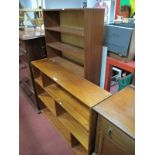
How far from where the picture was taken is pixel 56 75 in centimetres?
163

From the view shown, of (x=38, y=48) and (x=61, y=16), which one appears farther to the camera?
(x=38, y=48)

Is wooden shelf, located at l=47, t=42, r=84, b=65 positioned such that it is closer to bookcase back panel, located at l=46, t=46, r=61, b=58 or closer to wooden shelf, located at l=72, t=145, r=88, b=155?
bookcase back panel, located at l=46, t=46, r=61, b=58

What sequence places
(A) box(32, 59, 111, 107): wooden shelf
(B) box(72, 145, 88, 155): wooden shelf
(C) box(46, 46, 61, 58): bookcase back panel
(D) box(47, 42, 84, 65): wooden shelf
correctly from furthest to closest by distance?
(C) box(46, 46, 61, 58): bookcase back panel
(B) box(72, 145, 88, 155): wooden shelf
(D) box(47, 42, 84, 65): wooden shelf
(A) box(32, 59, 111, 107): wooden shelf

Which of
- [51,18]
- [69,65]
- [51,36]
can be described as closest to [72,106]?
[69,65]

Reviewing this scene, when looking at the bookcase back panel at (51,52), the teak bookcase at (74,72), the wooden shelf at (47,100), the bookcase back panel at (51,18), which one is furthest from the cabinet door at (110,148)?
the bookcase back panel at (51,18)

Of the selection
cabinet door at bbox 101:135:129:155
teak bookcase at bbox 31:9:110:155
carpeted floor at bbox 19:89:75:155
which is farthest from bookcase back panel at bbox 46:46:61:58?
cabinet door at bbox 101:135:129:155

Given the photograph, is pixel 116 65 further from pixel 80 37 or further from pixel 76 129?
pixel 76 129

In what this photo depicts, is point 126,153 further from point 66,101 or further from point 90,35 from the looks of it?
point 90,35

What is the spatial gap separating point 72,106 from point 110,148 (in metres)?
0.60

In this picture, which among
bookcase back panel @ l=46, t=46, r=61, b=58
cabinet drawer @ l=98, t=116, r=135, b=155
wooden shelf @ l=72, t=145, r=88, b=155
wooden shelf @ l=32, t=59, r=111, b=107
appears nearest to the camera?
cabinet drawer @ l=98, t=116, r=135, b=155

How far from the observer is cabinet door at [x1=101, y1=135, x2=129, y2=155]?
1019mm

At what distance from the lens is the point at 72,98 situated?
5.50ft
